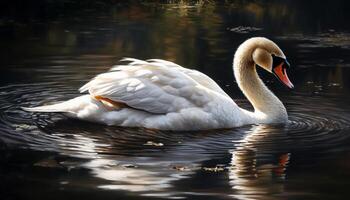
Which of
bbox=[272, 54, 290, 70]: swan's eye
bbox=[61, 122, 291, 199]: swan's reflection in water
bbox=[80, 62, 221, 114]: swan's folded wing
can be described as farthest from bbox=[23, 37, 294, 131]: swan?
bbox=[272, 54, 290, 70]: swan's eye

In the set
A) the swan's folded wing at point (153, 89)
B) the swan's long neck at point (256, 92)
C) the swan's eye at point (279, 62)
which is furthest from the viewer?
the swan's eye at point (279, 62)

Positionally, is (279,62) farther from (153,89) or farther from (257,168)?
(257,168)

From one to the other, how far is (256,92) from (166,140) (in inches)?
88.1

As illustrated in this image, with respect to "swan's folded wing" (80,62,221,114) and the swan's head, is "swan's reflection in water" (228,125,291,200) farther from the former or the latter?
the swan's head

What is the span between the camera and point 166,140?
993cm

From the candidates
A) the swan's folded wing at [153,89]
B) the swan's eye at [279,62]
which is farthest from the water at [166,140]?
the swan's eye at [279,62]

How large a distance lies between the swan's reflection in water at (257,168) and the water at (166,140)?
0.04 ft

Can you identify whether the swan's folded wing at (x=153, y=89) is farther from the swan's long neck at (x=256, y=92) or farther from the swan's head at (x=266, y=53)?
the swan's head at (x=266, y=53)

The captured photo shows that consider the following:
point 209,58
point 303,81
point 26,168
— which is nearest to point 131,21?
point 209,58

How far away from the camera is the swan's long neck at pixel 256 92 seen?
1135 cm

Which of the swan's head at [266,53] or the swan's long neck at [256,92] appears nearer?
the swan's long neck at [256,92]

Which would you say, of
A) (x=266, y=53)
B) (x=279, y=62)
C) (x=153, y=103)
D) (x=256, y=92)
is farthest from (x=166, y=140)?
(x=279, y=62)

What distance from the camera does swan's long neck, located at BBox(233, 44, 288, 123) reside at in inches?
447

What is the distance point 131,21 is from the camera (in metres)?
29.5
